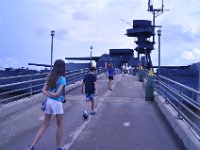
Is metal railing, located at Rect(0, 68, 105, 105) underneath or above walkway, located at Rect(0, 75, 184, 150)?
above

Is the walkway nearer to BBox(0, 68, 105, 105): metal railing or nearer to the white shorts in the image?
BBox(0, 68, 105, 105): metal railing

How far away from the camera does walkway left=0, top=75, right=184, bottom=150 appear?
8.87 m

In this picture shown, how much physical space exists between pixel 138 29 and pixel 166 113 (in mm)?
73671

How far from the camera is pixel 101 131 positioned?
1052cm

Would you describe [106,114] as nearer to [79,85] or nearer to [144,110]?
[144,110]

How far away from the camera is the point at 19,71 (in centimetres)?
6228

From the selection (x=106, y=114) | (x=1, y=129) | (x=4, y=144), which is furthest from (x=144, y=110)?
(x=4, y=144)

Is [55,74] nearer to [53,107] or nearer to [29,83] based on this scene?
[53,107]

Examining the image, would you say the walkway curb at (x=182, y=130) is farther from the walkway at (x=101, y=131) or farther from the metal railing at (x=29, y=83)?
the metal railing at (x=29, y=83)

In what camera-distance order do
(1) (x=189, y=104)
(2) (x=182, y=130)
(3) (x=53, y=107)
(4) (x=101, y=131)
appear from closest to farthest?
(3) (x=53, y=107) → (2) (x=182, y=130) → (4) (x=101, y=131) → (1) (x=189, y=104)

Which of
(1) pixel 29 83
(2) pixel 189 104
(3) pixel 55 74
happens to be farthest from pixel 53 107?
(1) pixel 29 83

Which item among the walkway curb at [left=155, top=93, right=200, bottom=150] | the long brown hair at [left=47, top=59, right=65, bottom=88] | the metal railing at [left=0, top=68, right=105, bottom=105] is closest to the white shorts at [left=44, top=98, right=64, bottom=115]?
the long brown hair at [left=47, top=59, right=65, bottom=88]

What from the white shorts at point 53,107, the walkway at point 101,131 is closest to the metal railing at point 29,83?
the walkway at point 101,131

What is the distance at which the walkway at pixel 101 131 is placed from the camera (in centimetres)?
887
